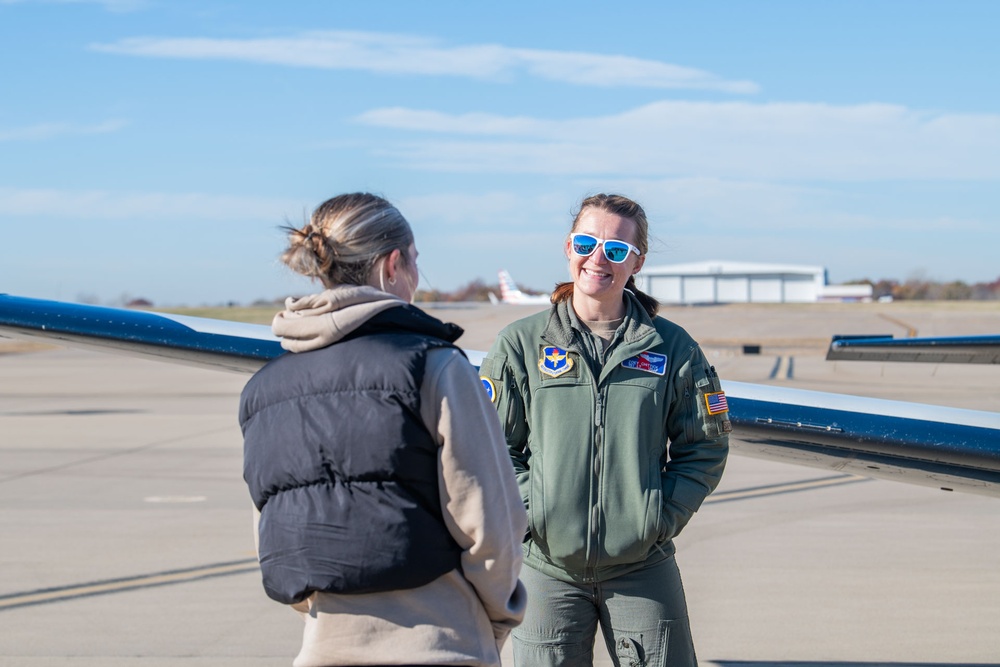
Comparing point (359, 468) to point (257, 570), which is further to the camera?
point (257, 570)

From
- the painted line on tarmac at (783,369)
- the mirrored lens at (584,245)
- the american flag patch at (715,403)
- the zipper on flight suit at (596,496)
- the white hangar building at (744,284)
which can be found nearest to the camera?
the zipper on flight suit at (596,496)

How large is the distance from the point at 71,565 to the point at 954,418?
503 cm

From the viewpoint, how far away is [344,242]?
1.99 meters

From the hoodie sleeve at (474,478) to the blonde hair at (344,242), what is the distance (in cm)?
27

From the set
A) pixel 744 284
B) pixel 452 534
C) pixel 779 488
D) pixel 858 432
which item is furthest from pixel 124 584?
pixel 744 284

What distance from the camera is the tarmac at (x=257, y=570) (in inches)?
181

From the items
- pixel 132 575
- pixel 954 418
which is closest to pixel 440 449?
pixel 954 418

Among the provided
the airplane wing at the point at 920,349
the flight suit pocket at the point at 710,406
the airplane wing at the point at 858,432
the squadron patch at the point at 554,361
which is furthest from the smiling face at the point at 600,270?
the airplane wing at the point at 920,349

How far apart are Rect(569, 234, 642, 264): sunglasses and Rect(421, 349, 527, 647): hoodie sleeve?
1030mm

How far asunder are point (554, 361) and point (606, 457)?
1.02 feet

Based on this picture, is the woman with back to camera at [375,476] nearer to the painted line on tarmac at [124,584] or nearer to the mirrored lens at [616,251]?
the mirrored lens at [616,251]

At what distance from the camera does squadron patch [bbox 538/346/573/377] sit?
278cm

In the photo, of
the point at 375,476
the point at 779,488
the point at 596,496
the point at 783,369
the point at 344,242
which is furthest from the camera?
the point at 783,369

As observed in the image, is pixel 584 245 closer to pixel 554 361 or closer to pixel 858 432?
pixel 554 361
